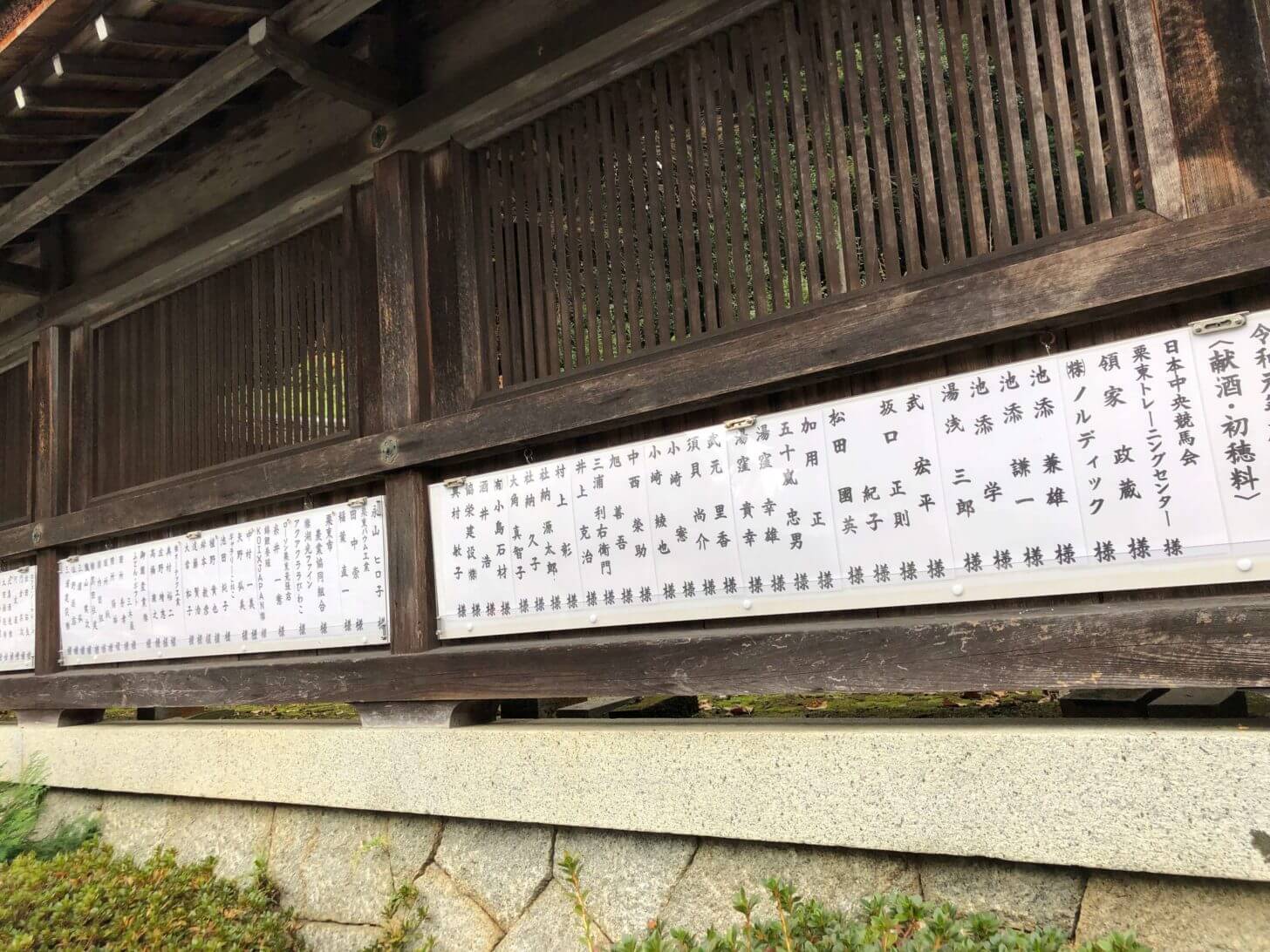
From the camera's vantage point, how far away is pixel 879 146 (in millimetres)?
3191

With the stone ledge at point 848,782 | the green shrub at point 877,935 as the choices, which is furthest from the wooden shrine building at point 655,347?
the green shrub at point 877,935

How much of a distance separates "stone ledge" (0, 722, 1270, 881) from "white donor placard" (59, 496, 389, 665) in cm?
57

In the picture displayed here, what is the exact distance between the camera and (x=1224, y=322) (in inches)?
98.8

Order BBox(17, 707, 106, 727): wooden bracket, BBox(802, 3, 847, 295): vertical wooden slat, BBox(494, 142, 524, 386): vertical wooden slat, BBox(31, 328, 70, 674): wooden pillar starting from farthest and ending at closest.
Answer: BBox(31, 328, 70, 674): wooden pillar
BBox(17, 707, 106, 727): wooden bracket
BBox(494, 142, 524, 386): vertical wooden slat
BBox(802, 3, 847, 295): vertical wooden slat

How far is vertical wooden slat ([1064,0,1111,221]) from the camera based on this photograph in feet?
9.19

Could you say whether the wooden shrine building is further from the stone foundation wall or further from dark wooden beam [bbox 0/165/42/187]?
the stone foundation wall

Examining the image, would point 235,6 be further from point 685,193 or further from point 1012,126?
point 1012,126

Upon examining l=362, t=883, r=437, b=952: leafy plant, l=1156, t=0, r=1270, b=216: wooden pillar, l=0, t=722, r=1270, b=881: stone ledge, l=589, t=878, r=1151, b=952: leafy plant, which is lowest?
l=362, t=883, r=437, b=952: leafy plant

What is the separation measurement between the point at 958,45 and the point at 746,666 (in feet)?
7.70

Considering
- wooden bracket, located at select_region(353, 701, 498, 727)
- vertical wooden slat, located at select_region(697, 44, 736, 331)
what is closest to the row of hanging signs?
wooden bracket, located at select_region(353, 701, 498, 727)

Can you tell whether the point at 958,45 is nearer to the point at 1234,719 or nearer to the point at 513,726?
the point at 1234,719

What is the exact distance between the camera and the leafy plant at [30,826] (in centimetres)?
529

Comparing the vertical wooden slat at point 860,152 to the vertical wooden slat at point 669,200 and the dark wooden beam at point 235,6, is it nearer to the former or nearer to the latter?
the vertical wooden slat at point 669,200

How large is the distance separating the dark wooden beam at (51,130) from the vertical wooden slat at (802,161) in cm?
383
